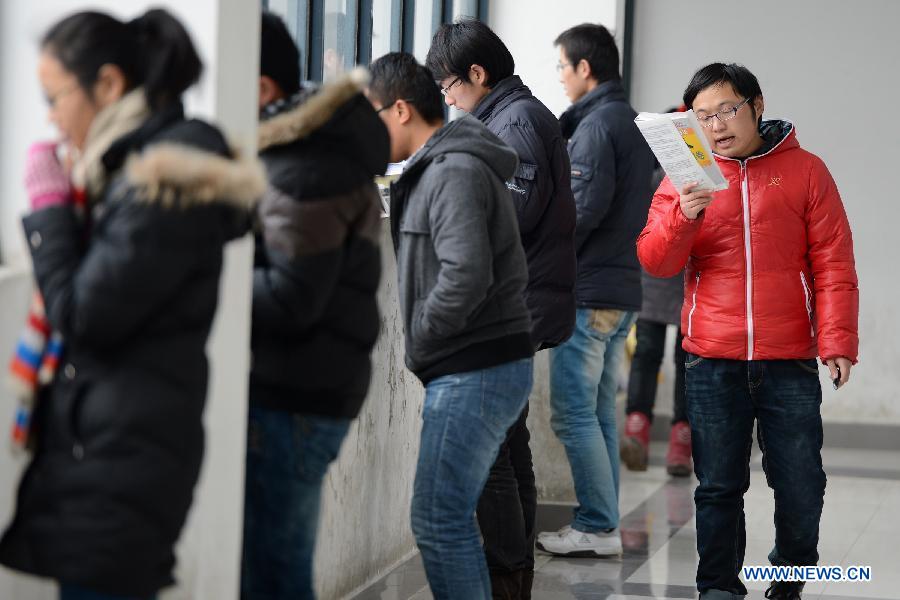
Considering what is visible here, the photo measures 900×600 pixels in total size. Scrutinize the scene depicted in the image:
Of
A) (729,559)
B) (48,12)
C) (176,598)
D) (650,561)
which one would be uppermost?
(48,12)

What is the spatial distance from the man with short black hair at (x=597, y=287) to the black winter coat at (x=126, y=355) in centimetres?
300

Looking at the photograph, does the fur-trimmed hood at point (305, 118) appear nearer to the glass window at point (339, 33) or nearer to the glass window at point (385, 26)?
the glass window at point (339, 33)

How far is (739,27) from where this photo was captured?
27.3ft

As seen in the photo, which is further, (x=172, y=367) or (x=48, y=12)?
(x=48, y=12)

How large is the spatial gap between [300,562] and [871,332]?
6.22m

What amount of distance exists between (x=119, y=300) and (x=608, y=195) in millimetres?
3250

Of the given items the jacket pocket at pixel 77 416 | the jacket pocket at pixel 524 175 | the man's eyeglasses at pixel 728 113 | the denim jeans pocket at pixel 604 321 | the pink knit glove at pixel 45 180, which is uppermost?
the man's eyeglasses at pixel 728 113

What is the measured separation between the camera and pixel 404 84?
131 inches

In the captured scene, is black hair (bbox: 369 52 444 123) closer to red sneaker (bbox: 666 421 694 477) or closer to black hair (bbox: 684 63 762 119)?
black hair (bbox: 684 63 762 119)

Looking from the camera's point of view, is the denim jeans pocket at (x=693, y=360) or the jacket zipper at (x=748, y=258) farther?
the denim jeans pocket at (x=693, y=360)

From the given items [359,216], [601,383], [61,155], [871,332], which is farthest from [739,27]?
[61,155]

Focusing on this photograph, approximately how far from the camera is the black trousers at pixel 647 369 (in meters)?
7.27

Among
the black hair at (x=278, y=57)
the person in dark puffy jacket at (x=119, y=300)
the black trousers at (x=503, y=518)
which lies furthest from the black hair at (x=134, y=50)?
the black trousers at (x=503, y=518)

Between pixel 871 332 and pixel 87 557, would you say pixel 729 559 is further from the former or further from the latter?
pixel 871 332
